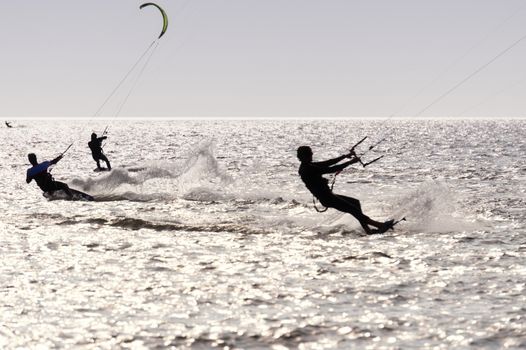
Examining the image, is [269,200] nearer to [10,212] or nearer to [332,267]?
[10,212]

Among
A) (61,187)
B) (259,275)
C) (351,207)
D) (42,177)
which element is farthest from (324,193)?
(61,187)

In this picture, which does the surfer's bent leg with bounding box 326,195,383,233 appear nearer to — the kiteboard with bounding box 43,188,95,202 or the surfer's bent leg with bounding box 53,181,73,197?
the kiteboard with bounding box 43,188,95,202

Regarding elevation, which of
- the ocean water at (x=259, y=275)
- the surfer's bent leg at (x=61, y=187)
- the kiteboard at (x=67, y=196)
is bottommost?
the ocean water at (x=259, y=275)

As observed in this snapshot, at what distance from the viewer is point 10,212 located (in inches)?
785

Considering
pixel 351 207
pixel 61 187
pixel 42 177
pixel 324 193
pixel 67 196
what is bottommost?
pixel 351 207

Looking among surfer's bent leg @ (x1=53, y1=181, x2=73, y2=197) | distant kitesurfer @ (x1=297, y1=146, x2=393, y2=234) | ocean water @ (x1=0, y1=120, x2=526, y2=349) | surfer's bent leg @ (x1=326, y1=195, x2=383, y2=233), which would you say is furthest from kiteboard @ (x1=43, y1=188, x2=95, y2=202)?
surfer's bent leg @ (x1=326, y1=195, x2=383, y2=233)

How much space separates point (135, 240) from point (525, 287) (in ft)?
25.1

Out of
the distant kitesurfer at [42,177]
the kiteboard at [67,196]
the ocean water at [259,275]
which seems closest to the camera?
the ocean water at [259,275]

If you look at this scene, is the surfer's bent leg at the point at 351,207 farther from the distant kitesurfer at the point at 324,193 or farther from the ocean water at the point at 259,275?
the ocean water at the point at 259,275

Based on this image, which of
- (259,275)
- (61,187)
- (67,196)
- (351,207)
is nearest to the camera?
(259,275)

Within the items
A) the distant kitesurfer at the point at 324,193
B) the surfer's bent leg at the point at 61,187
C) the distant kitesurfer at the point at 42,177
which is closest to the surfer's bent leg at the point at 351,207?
the distant kitesurfer at the point at 324,193

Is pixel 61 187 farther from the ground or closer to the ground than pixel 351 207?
farther from the ground

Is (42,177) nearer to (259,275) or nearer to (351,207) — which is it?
(351,207)

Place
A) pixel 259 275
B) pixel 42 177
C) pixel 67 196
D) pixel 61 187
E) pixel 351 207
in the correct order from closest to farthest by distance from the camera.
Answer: pixel 259 275 < pixel 351 207 < pixel 42 177 < pixel 61 187 < pixel 67 196
